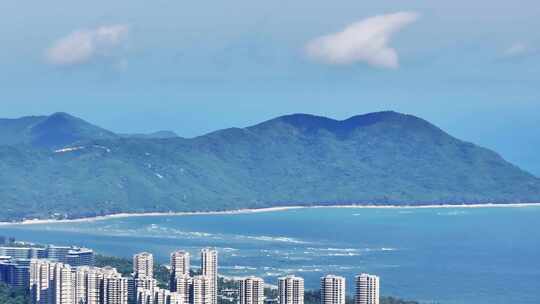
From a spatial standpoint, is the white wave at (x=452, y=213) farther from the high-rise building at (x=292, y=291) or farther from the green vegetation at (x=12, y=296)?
the high-rise building at (x=292, y=291)

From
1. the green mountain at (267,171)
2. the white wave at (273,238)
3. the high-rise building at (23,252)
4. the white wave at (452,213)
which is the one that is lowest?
the high-rise building at (23,252)

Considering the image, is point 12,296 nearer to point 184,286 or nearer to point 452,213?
point 184,286

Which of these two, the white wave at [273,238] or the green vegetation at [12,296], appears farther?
the white wave at [273,238]

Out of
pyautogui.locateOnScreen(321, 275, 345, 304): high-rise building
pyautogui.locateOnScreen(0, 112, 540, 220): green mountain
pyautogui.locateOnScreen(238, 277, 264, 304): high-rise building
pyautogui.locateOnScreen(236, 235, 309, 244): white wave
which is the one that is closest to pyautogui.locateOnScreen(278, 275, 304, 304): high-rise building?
pyautogui.locateOnScreen(238, 277, 264, 304): high-rise building

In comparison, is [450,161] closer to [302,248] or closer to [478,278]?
[302,248]

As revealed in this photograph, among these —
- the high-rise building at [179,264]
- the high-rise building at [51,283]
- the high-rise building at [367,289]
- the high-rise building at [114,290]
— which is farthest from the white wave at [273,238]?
the high-rise building at [367,289]

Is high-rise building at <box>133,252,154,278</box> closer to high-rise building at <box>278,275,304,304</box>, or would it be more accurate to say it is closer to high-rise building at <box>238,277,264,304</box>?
high-rise building at <box>238,277,264,304</box>

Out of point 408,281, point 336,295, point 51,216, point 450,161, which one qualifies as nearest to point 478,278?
point 408,281

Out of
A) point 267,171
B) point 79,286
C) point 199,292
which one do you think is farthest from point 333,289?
point 267,171
